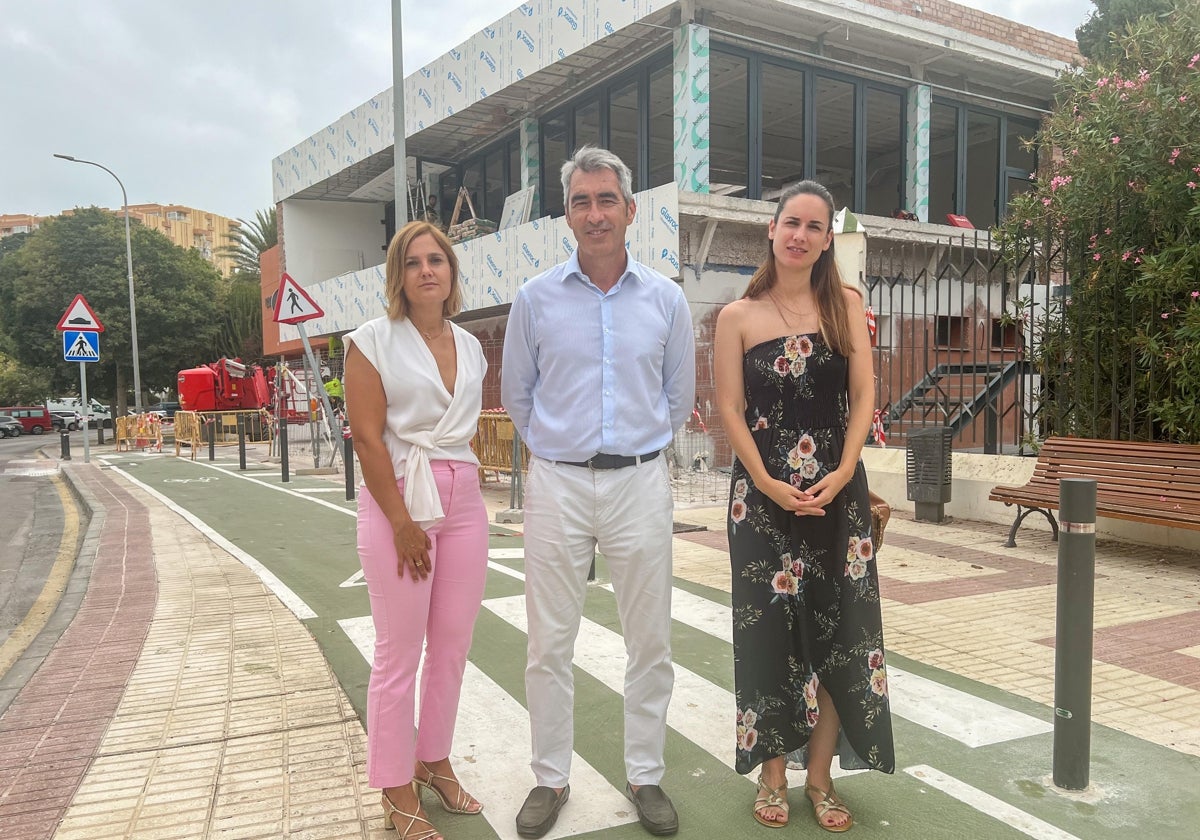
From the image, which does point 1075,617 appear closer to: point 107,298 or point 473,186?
point 473,186

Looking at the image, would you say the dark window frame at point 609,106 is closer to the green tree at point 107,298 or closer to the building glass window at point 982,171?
the building glass window at point 982,171

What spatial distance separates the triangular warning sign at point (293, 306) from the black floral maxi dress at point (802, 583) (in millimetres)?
10248

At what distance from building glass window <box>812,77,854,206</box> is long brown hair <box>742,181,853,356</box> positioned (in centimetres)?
1228

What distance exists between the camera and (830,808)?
285cm

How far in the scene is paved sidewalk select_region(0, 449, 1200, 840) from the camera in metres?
3.06

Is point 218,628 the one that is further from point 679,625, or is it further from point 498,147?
point 498,147

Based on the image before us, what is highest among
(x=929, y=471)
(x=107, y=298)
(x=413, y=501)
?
(x=107, y=298)

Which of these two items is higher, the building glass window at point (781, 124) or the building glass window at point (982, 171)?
the building glass window at point (781, 124)

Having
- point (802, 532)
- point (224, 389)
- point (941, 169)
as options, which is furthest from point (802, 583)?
point (224, 389)

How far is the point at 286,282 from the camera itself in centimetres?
1219

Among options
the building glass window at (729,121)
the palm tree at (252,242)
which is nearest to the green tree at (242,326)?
the palm tree at (252,242)

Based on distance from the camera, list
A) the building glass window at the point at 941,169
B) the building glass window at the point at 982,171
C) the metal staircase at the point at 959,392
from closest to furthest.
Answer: the metal staircase at the point at 959,392
the building glass window at the point at 982,171
the building glass window at the point at 941,169

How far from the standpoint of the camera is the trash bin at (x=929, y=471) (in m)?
8.77

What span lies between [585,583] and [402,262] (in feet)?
4.03
